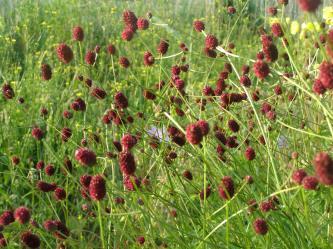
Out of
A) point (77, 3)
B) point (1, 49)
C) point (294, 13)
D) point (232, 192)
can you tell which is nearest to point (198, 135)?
point (232, 192)

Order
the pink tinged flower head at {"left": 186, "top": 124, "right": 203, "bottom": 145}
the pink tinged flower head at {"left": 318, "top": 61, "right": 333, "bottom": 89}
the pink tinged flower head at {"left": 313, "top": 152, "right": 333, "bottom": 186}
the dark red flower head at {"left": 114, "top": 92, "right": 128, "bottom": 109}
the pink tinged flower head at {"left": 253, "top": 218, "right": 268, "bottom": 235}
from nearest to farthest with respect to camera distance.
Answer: the pink tinged flower head at {"left": 313, "top": 152, "right": 333, "bottom": 186}, the pink tinged flower head at {"left": 318, "top": 61, "right": 333, "bottom": 89}, the pink tinged flower head at {"left": 186, "top": 124, "right": 203, "bottom": 145}, the pink tinged flower head at {"left": 253, "top": 218, "right": 268, "bottom": 235}, the dark red flower head at {"left": 114, "top": 92, "right": 128, "bottom": 109}

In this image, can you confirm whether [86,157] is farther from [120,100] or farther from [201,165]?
[201,165]

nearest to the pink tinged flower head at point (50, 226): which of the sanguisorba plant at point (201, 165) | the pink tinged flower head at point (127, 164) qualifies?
the sanguisorba plant at point (201, 165)

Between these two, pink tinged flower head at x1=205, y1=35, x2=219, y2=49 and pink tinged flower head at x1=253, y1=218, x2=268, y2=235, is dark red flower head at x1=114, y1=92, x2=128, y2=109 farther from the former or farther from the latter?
pink tinged flower head at x1=253, y1=218, x2=268, y2=235

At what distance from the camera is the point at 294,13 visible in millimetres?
5016

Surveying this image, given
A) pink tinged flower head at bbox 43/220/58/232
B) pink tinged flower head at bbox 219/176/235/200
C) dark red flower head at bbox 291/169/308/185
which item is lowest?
pink tinged flower head at bbox 43/220/58/232

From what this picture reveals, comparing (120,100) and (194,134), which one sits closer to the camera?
(194,134)

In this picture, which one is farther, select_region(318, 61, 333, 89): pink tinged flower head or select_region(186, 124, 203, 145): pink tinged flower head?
select_region(186, 124, 203, 145): pink tinged flower head

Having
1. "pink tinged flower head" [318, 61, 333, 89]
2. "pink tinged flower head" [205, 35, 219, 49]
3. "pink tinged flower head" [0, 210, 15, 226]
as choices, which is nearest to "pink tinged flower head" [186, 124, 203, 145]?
"pink tinged flower head" [318, 61, 333, 89]

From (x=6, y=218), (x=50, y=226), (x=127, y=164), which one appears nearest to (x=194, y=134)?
(x=127, y=164)

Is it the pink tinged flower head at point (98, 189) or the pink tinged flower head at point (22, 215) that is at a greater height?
the pink tinged flower head at point (98, 189)

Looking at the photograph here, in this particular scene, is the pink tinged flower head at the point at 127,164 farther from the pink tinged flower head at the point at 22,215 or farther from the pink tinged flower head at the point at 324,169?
the pink tinged flower head at the point at 324,169

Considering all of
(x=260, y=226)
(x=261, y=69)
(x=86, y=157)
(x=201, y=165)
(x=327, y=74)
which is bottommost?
(x=201, y=165)

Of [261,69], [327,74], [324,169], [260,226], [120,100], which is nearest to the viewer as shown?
[324,169]
